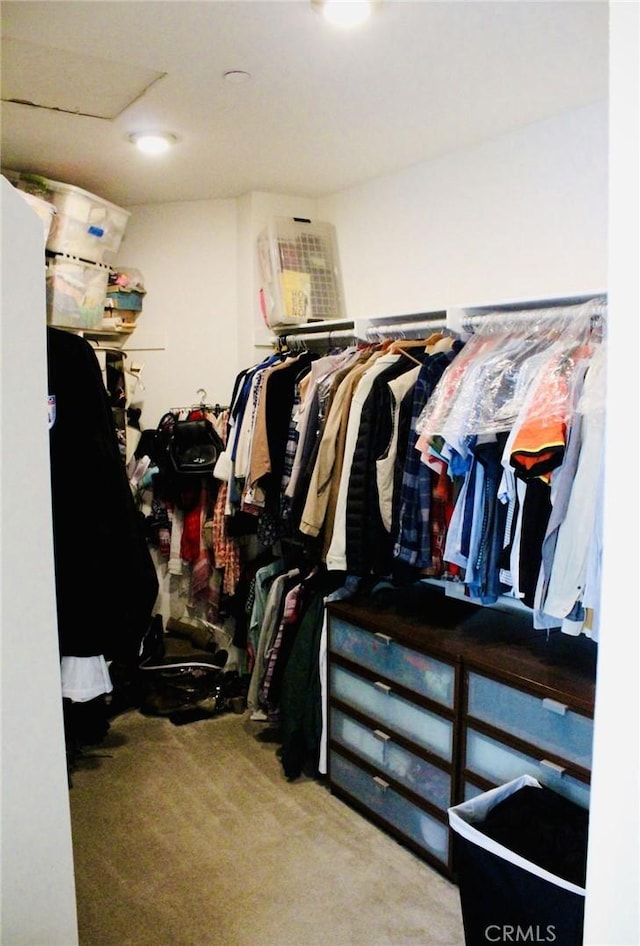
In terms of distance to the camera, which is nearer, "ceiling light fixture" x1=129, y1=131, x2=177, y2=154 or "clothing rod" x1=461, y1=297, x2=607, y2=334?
"clothing rod" x1=461, y1=297, x2=607, y2=334

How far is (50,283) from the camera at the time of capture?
3.28 metres

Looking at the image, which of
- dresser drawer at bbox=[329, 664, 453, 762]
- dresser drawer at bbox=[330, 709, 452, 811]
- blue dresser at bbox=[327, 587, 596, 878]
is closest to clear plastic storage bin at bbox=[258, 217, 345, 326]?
blue dresser at bbox=[327, 587, 596, 878]

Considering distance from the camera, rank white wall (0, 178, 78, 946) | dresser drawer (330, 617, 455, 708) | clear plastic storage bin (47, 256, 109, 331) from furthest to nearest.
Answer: clear plastic storage bin (47, 256, 109, 331) → dresser drawer (330, 617, 455, 708) → white wall (0, 178, 78, 946)

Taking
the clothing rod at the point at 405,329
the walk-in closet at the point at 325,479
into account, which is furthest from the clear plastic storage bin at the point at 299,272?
the clothing rod at the point at 405,329

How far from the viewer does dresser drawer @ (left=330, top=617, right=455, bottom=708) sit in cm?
225

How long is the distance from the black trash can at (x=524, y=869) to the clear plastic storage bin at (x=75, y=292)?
277cm

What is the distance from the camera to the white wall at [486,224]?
8.19 ft

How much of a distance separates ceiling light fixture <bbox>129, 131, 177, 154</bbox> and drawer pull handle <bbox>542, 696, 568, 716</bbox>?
8.20 feet

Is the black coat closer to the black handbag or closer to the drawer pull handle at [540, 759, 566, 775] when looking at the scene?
the drawer pull handle at [540, 759, 566, 775]

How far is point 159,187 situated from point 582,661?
2945mm

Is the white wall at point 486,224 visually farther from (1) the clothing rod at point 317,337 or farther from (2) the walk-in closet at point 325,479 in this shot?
(1) the clothing rod at point 317,337

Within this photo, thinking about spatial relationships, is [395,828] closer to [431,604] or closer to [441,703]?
[441,703]

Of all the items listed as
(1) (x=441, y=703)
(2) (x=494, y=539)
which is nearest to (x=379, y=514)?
(2) (x=494, y=539)

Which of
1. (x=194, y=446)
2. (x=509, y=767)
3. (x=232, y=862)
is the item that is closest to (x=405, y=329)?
(x=194, y=446)
